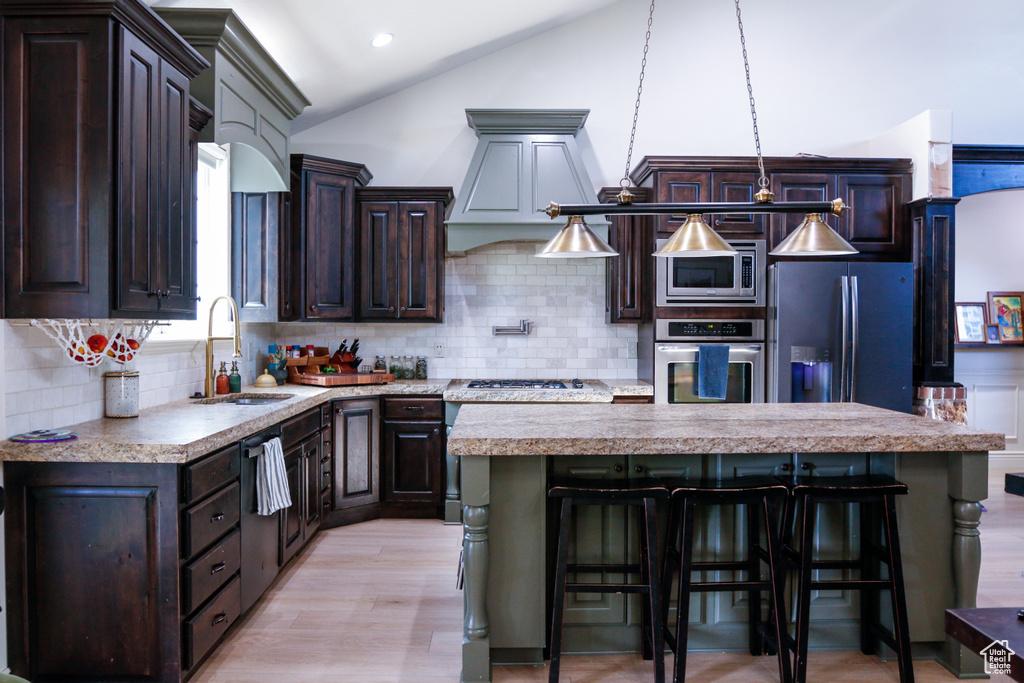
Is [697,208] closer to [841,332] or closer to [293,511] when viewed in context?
[841,332]

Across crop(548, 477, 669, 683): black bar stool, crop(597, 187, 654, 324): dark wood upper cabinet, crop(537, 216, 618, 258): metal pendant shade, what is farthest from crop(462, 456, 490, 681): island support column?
crop(597, 187, 654, 324): dark wood upper cabinet

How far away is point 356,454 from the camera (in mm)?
4496

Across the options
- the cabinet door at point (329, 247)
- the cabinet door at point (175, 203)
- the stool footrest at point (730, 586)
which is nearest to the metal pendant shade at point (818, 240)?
the stool footrest at point (730, 586)

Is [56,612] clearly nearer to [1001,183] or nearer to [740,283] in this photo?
[740,283]

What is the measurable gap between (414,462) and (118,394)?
2153mm

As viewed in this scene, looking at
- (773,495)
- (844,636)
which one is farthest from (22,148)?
(844,636)

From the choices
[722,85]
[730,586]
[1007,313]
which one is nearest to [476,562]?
[730,586]

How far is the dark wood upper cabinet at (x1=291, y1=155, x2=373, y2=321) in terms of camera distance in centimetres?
453

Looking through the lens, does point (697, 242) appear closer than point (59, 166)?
No

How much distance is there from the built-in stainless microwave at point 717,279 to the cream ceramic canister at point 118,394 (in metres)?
3.25

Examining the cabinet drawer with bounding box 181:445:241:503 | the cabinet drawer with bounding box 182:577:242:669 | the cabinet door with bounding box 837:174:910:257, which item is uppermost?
the cabinet door with bounding box 837:174:910:257

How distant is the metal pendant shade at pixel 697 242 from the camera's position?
2438mm

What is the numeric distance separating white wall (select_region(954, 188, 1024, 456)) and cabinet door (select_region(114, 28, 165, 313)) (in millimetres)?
6420

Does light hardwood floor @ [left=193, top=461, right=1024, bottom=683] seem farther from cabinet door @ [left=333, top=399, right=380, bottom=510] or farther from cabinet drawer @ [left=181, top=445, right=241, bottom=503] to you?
cabinet drawer @ [left=181, top=445, right=241, bottom=503]
